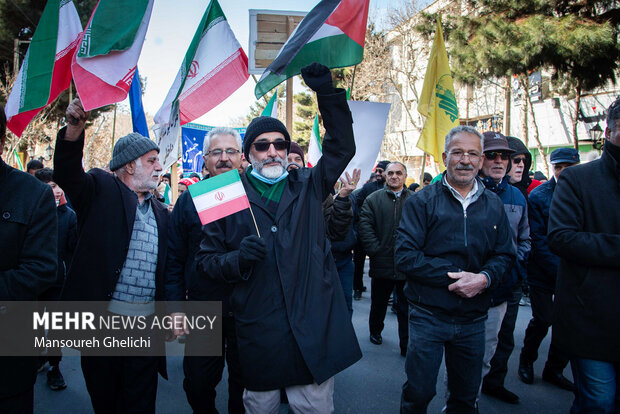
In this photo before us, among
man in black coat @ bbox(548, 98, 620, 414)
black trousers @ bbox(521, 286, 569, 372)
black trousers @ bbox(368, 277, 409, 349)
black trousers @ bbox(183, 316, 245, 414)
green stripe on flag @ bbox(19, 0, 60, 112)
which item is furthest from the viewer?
black trousers @ bbox(368, 277, 409, 349)

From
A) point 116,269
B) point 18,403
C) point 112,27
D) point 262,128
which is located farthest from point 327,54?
point 18,403

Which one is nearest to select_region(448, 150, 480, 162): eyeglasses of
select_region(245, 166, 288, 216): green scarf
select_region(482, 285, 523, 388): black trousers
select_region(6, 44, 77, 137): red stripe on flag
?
select_region(245, 166, 288, 216): green scarf

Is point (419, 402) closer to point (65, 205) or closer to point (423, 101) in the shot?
point (423, 101)

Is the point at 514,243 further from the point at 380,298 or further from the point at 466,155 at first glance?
the point at 380,298

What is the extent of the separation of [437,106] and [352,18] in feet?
5.32

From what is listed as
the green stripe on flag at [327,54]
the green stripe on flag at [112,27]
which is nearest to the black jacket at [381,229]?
the green stripe on flag at [327,54]

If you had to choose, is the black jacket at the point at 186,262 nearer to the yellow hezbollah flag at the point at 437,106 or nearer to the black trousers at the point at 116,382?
the black trousers at the point at 116,382

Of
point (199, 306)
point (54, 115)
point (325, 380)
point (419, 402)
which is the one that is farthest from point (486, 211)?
point (54, 115)

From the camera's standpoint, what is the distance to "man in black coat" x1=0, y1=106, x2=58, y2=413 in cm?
198

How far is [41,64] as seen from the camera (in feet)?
10.8

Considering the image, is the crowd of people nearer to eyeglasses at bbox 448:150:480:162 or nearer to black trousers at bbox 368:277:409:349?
eyeglasses at bbox 448:150:480:162

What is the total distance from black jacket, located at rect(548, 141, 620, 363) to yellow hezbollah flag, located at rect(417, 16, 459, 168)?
95.9 inches

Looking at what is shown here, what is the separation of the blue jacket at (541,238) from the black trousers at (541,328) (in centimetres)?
10

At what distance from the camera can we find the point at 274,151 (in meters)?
2.52
